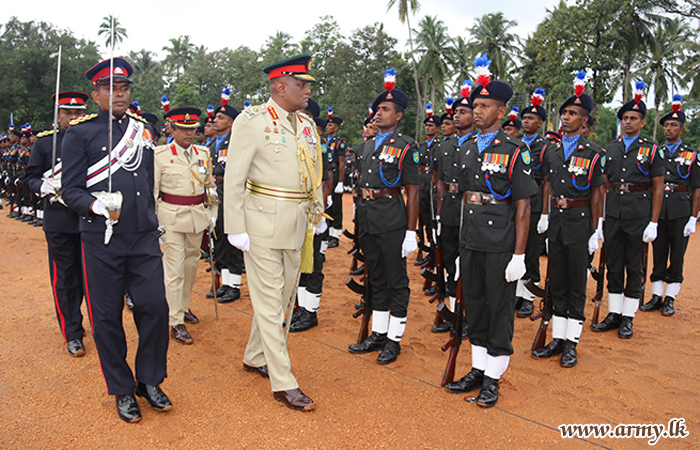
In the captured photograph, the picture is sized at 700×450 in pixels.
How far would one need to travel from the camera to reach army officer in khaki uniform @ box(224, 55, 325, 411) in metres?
3.61

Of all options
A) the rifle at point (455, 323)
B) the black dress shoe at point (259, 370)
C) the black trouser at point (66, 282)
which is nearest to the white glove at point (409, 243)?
the rifle at point (455, 323)

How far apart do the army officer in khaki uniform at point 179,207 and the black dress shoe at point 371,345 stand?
1688 mm

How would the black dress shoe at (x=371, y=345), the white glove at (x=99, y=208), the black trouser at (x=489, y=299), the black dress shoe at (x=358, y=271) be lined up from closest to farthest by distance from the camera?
the white glove at (x=99, y=208) < the black trouser at (x=489, y=299) < the black dress shoe at (x=371, y=345) < the black dress shoe at (x=358, y=271)

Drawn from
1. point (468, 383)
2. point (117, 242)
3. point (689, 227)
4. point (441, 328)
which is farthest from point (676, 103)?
point (117, 242)

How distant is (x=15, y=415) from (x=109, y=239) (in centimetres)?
146

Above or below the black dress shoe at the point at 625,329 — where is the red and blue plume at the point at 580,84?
above

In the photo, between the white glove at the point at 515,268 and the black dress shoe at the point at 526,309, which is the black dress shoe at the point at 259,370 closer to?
the white glove at the point at 515,268

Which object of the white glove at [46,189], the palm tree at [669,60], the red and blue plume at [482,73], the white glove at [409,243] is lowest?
the white glove at [409,243]

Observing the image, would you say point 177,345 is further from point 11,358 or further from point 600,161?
point 600,161

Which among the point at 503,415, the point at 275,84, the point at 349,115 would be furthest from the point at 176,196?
the point at 349,115

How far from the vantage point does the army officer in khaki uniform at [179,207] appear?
507cm

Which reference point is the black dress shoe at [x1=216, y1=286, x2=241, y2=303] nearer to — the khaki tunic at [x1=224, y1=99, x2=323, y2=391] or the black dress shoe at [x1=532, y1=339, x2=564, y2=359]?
the khaki tunic at [x1=224, y1=99, x2=323, y2=391]

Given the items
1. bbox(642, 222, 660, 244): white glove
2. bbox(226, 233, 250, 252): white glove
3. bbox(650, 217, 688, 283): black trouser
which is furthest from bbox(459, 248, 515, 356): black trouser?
bbox(650, 217, 688, 283): black trouser

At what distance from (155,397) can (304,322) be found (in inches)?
87.0
